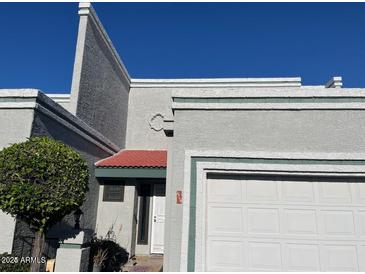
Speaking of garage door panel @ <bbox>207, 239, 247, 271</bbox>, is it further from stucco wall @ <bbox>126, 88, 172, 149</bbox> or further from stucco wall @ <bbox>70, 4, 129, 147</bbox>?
stucco wall @ <bbox>126, 88, 172, 149</bbox>

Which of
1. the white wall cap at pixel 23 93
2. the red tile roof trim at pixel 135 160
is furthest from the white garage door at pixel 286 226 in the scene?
the white wall cap at pixel 23 93

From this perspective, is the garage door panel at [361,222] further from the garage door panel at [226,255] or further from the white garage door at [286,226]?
the garage door panel at [226,255]

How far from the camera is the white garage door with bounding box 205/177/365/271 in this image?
19.9 ft

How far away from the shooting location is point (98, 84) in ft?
38.7

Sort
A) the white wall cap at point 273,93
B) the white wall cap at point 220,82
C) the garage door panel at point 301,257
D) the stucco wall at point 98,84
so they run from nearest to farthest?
the garage door panel at point 301,257
the white wall cap at point 273,93
the stucco wall at point 98,84
the white wall cap at point 220,82

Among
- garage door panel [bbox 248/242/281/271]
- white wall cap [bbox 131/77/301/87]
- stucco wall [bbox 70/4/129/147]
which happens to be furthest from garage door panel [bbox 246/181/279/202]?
white wall cap [bbox 131/77/301/87]

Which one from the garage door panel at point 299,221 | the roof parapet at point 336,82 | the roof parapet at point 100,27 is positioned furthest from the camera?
the roof parapet at point 336,82

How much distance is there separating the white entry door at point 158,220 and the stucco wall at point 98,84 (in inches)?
132

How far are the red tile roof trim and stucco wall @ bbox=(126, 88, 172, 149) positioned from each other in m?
1.40

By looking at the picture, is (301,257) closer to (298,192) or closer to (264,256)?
(264,256)

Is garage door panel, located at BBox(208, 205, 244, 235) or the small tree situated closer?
the small tree

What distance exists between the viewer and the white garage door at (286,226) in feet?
19.9

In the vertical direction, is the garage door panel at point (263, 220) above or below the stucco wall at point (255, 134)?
below

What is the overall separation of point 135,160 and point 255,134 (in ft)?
19.9
